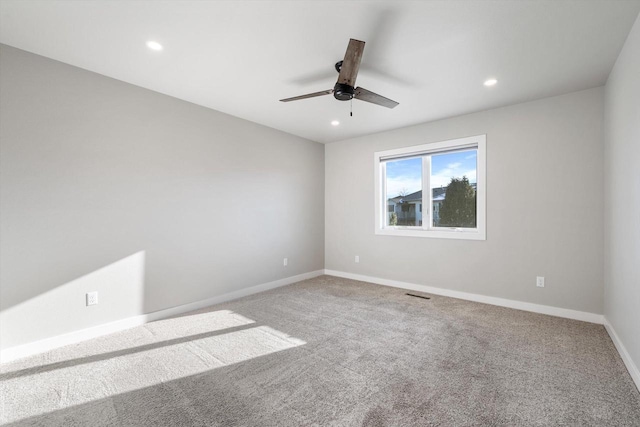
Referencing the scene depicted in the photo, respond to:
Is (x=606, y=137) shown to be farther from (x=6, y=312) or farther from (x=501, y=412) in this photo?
(x=6, y=312)

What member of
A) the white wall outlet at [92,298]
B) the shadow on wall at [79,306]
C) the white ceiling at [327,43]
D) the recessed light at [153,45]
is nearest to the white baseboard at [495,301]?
the white ceiling at [327,43]

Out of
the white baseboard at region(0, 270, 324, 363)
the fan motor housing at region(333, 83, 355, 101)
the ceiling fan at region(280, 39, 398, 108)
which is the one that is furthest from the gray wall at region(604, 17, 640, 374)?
the white baseboard at region(0, 270, 324, 363)

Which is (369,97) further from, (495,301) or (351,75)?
(495,301)

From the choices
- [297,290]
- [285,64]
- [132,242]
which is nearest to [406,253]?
[297,290]

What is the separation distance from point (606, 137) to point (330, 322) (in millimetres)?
3454

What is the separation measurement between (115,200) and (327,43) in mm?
2567

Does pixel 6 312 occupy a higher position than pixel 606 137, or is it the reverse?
pixel 606 137

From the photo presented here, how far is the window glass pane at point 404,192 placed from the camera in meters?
4.57

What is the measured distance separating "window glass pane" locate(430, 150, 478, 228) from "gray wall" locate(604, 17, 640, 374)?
1.37 metres

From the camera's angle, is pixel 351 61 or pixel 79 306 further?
pixel 79 306

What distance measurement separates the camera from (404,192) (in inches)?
186

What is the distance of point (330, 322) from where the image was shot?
3.14m

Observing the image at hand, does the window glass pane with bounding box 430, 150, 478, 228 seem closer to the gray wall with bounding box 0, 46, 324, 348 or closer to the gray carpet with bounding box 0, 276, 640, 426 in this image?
the gray carpet with bounding box 0, 276, 640, 426

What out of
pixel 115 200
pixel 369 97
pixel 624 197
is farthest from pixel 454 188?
pixel 115 200
